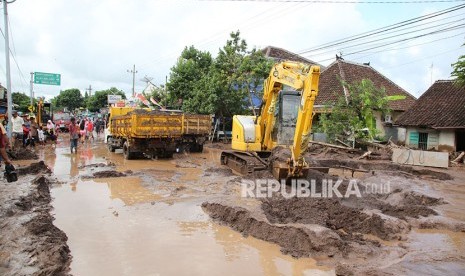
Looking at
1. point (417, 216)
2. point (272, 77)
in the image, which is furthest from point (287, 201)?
point (272, 77)

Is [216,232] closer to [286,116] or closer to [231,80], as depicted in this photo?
[286,116]

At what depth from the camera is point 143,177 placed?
12.4 m

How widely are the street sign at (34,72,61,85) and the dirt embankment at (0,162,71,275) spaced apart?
2976 cm

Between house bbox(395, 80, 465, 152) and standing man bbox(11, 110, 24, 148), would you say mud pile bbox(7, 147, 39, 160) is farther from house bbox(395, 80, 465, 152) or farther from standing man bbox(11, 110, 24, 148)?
house bbox(395, 80, 465, 152)

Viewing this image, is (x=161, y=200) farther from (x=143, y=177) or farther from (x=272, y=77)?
(x=272, y=77)

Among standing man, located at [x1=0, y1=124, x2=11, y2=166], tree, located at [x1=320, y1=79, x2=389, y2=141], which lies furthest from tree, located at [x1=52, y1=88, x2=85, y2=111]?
standing man, located at [x1=0, y1=124, x2=11, y2=166]

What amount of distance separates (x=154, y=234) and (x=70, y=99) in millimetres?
81244

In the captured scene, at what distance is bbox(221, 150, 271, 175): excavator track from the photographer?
11.7 m

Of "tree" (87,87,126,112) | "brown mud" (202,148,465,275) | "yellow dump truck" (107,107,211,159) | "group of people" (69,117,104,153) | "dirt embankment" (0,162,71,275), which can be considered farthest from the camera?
"tree" (87,87,126,112)

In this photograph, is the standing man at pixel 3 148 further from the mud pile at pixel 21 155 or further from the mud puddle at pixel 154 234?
the mud pile at pixel 21 155

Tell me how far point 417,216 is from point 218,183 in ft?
18.5

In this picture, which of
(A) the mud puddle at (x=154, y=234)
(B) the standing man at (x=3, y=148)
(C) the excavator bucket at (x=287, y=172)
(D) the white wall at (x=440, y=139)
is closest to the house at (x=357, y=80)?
(D) the white wall at (x=440, y=139)

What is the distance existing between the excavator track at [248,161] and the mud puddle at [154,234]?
30.9 inches

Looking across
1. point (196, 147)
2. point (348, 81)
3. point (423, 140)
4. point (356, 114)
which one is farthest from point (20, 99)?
point (423, 140)
